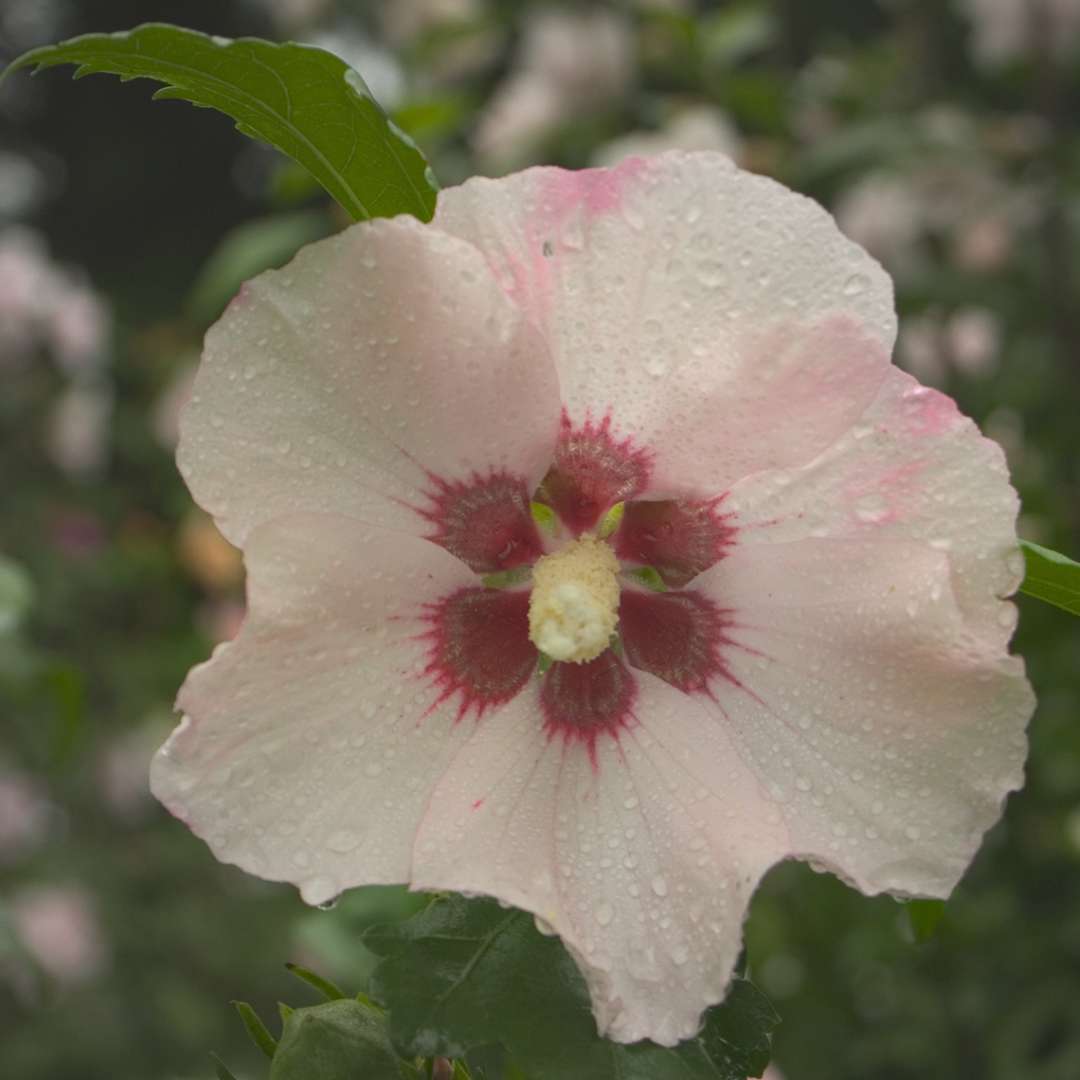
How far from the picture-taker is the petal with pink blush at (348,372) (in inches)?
27.5

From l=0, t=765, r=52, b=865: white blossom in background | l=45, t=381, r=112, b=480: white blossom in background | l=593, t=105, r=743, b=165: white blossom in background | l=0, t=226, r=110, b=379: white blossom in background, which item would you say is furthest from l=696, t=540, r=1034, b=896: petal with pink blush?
l=45, t=381, r=112, b=480: white blossom in background

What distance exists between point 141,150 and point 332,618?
9887 millimetres

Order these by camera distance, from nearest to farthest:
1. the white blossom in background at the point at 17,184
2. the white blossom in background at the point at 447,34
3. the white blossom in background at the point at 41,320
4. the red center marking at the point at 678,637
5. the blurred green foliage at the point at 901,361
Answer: the red center marking at the point at 678,637 < the blurred green foliage at the point at 901,361 < the white blossom in background at the point at 447,34 < the white blossom in background at the point at 41,320 < the white blossom in background at the point at 17,184

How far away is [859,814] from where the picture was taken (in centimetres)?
70

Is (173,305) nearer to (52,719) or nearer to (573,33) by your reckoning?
(52,719)

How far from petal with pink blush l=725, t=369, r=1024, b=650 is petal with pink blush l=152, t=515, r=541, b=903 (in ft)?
0.66

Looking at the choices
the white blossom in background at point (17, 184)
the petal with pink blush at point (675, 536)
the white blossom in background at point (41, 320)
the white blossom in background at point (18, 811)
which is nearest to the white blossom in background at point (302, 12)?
the white blossom in background at point (41, 320)

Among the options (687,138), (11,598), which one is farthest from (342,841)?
(687,138)

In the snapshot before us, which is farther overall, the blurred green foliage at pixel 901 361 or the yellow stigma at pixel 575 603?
the blurred green foliage at pixel 901 361

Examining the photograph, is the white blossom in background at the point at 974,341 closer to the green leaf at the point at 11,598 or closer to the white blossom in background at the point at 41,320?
the green leaf at the point at 11,598

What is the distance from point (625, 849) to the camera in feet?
2.34

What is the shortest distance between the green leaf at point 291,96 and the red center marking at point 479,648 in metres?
0.22

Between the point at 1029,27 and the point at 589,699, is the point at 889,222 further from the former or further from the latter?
the point at 589,699

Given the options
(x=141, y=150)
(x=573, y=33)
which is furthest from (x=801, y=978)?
(x=141, y=150)
